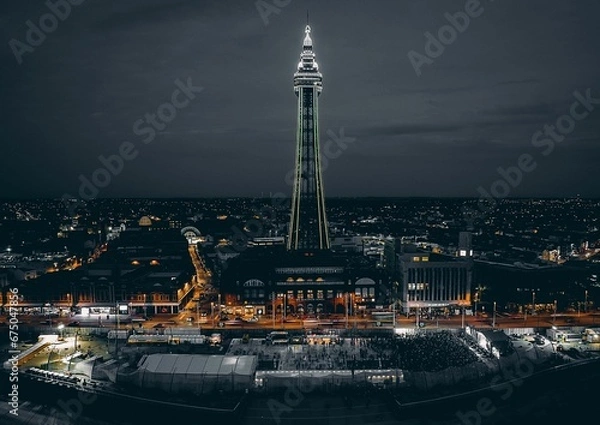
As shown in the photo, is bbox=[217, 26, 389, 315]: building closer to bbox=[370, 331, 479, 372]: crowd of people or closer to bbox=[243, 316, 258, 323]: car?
bbox=[243, 316, 258, 323]: car

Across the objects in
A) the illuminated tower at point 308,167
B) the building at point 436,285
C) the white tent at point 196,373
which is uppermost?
the illuminated tower at point 308,167

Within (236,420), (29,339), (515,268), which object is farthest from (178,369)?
(515,268)

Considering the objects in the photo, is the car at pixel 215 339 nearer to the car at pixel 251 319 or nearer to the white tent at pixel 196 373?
the white tent at pixel 196 373

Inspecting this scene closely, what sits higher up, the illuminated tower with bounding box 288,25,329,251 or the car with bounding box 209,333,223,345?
the illuminated tower with bounding box 288,25,329,251

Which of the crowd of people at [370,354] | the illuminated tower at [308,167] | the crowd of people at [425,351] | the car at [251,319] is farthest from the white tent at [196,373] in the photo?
the illuminated tower at [308,167]

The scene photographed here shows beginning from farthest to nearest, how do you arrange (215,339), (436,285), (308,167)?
1. (308,167)
2. (436,285)
3. (215,339)

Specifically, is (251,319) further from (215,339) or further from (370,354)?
(370,354)

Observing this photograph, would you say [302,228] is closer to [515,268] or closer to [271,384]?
[515,268]

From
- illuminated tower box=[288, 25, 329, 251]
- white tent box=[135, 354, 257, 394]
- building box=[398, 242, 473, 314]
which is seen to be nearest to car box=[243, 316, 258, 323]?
white tent box=[135, 354, 257, 394]

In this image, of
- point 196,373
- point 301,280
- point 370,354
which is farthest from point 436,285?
point 196,373
